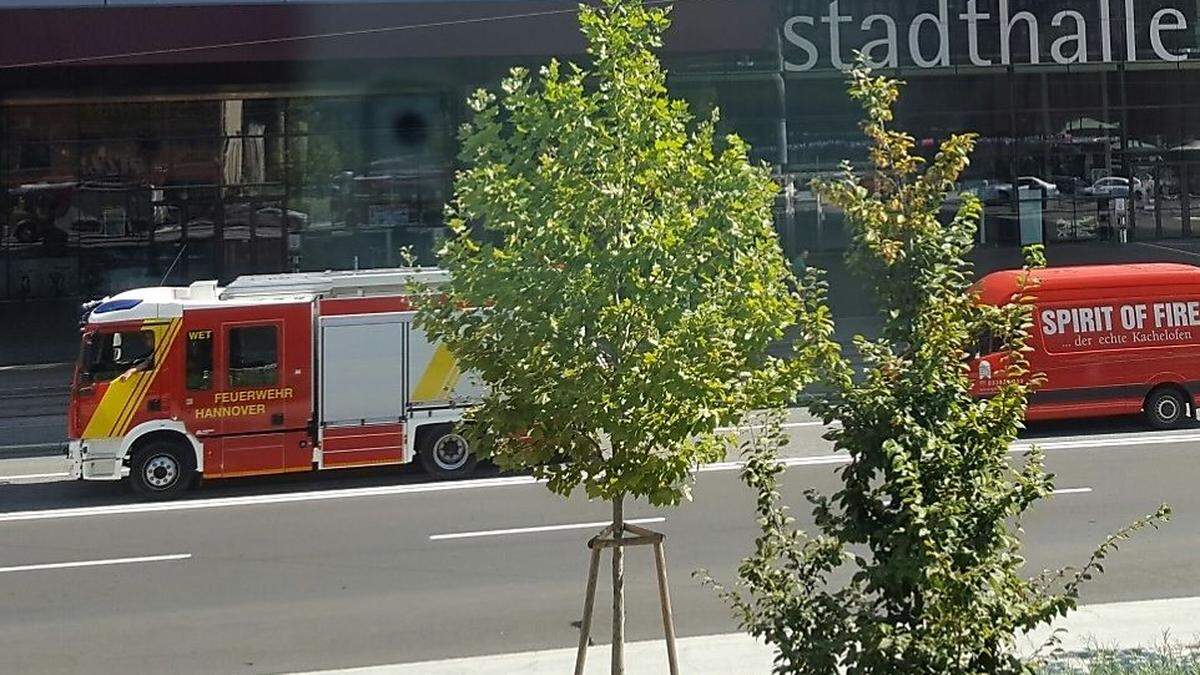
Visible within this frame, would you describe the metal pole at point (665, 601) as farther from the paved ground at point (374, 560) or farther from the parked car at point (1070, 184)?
the parked car at point (1070, 184)

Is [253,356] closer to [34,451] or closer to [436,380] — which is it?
[436,380]

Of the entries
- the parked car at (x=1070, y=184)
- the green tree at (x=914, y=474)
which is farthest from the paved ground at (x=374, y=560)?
the parked car at (x=1070, y=184)

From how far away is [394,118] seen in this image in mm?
30812

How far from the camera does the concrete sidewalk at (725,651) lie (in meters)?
9.06

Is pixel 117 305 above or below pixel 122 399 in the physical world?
above

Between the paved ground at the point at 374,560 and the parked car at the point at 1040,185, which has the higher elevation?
the parked car at the point at 1040,185

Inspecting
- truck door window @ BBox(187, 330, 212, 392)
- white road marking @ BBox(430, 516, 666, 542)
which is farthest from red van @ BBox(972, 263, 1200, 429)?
truck door window @ BBox(187, 330, 212, 392)

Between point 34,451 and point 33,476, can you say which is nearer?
point 33,476

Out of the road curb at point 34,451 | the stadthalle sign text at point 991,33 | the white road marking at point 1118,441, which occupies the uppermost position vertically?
the stadthalle sign text at point 991,33

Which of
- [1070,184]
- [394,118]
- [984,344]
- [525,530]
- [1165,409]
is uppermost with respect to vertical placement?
[394,118]

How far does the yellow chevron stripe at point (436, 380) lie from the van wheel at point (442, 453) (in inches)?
17.2

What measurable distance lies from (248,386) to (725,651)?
8.68 meters

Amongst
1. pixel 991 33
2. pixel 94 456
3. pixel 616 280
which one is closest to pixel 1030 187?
pixel 991 33

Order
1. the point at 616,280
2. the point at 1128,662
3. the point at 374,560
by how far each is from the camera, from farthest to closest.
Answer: the point at 374,560 → the point at 1128,662 → the point at 616,280
